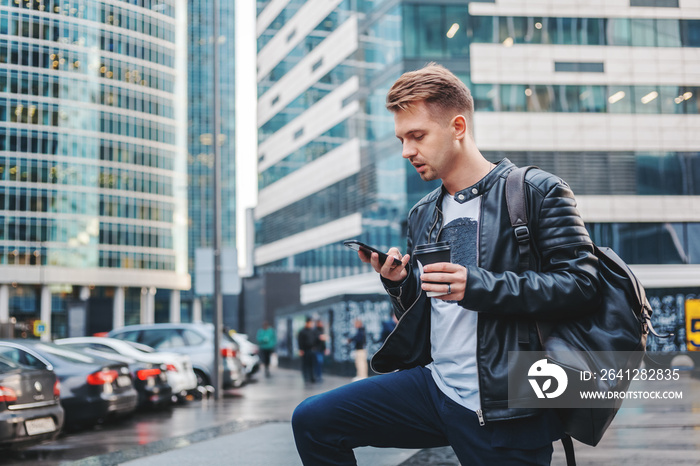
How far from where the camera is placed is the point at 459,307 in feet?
8.40

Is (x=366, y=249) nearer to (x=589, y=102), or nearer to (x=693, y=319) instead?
(x=693, y=319)

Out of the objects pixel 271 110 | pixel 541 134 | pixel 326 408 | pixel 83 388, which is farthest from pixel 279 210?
pixel 326 408

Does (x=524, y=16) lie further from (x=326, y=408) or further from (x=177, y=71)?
(x=177, y=71)

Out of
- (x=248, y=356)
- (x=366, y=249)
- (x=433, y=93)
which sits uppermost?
(x=433, y=93)

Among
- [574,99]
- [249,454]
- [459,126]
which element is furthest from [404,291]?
[574,99]

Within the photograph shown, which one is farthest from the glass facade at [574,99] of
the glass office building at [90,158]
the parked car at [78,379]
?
the glass office building at [90,158]

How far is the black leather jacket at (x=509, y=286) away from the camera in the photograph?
231 centimetres

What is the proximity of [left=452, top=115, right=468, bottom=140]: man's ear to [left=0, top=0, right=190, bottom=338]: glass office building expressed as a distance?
68292 mm

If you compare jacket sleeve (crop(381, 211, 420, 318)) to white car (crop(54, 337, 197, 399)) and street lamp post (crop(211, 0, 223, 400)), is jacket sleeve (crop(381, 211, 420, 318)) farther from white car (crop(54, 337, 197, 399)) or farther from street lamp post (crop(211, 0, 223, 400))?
street lamp post (crop(211, 0, 223, 400))

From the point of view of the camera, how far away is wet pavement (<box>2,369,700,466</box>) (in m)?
6.87

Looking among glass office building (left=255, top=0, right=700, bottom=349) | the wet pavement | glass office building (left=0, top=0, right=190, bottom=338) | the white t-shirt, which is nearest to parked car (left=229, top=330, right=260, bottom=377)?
the wet pavement

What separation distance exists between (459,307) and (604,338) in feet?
1.48

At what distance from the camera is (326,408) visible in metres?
2.63

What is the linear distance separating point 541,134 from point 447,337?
119 feet
